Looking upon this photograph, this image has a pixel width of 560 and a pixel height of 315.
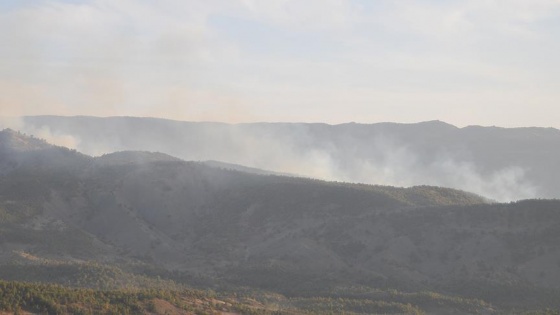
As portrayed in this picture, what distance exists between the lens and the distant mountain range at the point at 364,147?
133125 mm

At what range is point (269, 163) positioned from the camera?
163 metres

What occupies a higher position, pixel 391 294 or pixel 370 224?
pixel 370 224

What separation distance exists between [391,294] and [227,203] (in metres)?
A: 30.8

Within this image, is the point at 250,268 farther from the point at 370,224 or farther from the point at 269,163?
the point at 269,163

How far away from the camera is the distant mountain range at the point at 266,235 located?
48.0 m

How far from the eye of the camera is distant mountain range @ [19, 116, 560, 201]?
13312cm

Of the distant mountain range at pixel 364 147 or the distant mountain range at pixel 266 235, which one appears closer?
the distant mountain range at pixel 266 235

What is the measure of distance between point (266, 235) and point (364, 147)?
9545 cm

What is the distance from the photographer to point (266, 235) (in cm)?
6406

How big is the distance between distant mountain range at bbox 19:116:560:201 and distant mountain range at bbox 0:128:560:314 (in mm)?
59519

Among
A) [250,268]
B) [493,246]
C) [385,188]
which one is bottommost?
[250,268]

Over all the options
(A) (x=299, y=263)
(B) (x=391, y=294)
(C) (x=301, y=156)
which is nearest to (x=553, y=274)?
(B) (x=391, y=294)

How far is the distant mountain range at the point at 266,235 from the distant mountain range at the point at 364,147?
59.5m

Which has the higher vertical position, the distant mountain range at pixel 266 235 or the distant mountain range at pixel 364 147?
the distant mountain range at pixel 364 147
